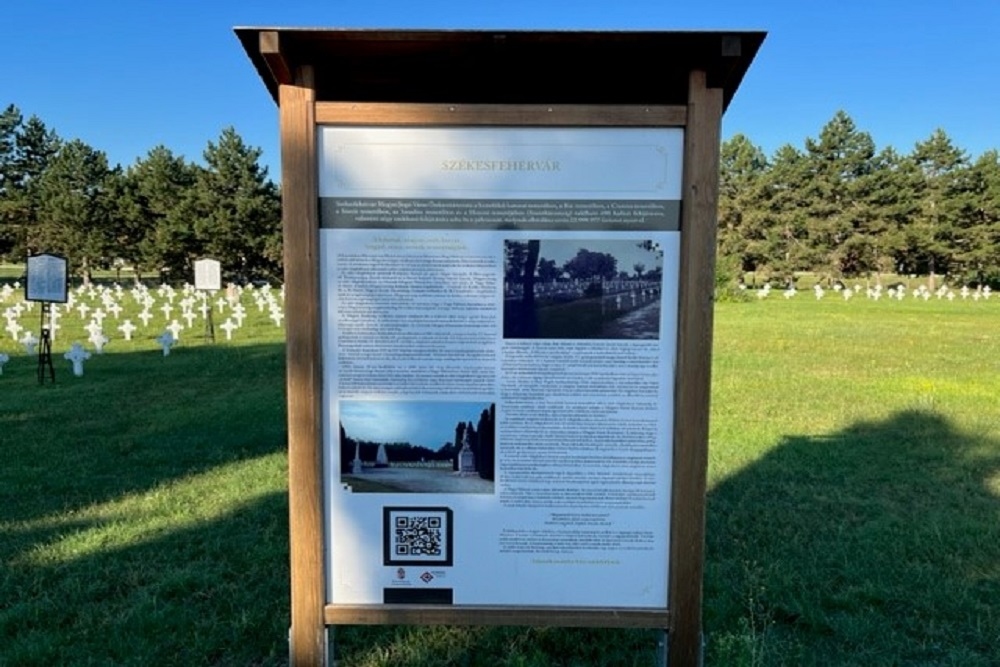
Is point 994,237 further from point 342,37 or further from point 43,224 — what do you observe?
point 43,224

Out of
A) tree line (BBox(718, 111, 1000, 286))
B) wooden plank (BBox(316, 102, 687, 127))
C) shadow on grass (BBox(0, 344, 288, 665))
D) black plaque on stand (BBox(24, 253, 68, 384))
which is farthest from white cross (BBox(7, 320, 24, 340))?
tree line (BBox(718, 111, 1000, 286))

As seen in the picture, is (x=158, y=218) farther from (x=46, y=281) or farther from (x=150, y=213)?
(x=46, y=281)

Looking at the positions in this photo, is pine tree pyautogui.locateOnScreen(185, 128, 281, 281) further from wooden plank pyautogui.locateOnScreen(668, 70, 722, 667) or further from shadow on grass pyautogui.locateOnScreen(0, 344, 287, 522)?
wooden plank pyautogui.locateOnScreen(668, 70, 722, 667)

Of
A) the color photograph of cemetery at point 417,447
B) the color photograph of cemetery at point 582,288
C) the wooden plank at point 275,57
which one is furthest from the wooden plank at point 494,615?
the wooden plank at point 275,57

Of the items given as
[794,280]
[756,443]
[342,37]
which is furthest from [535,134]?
[794,280]

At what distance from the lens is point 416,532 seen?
272cm

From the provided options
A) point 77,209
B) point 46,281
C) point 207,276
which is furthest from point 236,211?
point 46,281

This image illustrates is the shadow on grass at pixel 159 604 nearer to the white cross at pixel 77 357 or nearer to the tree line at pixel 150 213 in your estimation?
the white cross at pixel 77 357

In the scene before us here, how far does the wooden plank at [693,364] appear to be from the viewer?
2529 millimetres

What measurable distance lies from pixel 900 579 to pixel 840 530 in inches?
32.7

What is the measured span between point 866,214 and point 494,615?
5989cm

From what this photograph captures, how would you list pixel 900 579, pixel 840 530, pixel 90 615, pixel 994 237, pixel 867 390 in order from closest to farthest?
1. pixel 90 615
2. pixel 900 579
3. pixel 840 530
4. pixel 867 390
5. pixel 994 237

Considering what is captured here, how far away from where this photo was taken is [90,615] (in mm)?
3709

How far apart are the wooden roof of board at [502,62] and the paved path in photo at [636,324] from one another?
2.76ft
